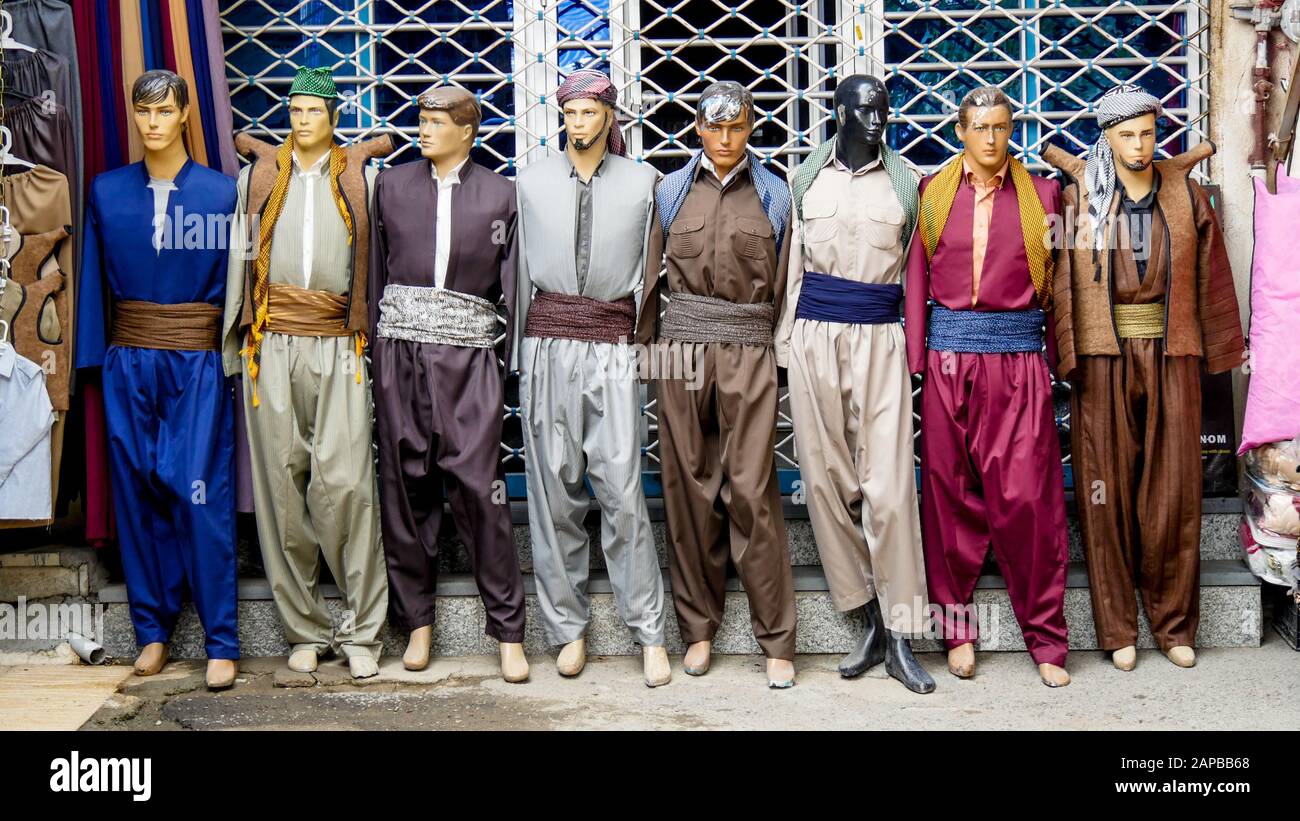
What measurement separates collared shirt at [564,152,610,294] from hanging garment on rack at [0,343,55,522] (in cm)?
184

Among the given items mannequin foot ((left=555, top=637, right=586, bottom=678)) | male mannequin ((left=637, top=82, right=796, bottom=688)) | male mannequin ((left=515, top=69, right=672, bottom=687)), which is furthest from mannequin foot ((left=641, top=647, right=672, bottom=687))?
mannequin foot ((left=555, top=637, right=586, bottom=678))

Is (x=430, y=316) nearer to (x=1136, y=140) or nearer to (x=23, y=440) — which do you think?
(x=23, y=440)

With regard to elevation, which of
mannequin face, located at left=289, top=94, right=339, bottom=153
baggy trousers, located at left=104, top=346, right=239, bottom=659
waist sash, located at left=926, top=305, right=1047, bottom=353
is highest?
mannequin face, located at left=289, top=94, right=339, bottom=153

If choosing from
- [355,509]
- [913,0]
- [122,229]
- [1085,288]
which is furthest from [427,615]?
[913,0]

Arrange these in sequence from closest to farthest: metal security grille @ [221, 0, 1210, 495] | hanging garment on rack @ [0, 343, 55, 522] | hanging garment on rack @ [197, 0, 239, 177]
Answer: hanging garment on rack @ [0, 343, 55, 522], hanging garment on rack @ [197, 0, 239, 177], metal security grille @ [221, 0, 1210, 495]

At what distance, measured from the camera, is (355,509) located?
501 cm

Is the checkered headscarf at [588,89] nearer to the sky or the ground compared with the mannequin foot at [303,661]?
nearer to the sky

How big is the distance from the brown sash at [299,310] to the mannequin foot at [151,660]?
118cm

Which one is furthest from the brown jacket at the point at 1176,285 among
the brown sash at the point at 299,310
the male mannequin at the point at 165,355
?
the male mannequin at the point at 165,355

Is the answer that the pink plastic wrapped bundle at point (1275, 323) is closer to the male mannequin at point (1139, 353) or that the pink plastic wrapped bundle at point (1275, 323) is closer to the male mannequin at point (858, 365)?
the male mannequin at point (1139, 353)

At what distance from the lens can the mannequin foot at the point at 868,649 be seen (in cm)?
499

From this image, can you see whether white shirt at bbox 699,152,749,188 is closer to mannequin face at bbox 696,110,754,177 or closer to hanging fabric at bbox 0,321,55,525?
mannequin face at bbox 696,110,754,177

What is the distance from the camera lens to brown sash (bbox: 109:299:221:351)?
16.3 ft

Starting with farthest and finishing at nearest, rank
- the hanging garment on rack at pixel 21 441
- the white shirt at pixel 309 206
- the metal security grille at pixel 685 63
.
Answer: the metal security grille at pixel 685 63
the white shirt at pixel 309 206
the hanging garment on rack at pixel 21 441
